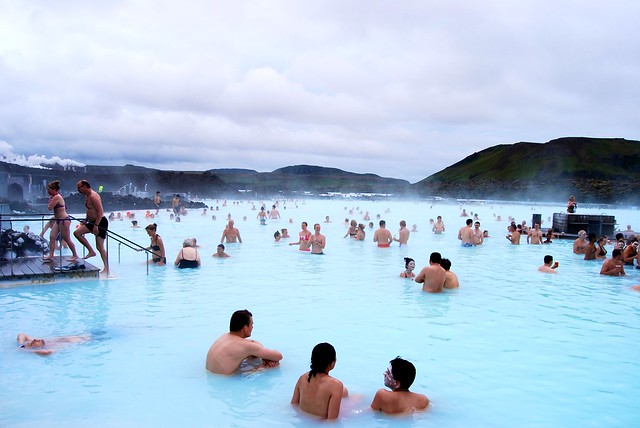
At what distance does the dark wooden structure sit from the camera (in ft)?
72.5

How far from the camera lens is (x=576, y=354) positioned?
21.6 feet

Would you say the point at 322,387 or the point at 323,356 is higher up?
the point at 323,356

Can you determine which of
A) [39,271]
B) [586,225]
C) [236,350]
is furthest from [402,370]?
[586,225]

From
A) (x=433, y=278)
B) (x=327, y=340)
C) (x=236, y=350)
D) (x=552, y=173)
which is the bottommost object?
(x=327, y=340)

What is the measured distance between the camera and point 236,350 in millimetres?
5387

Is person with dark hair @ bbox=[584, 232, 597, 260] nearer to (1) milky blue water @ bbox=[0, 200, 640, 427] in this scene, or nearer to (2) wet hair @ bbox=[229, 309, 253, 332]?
(1) milky blue water @ bbox=[0, 200, 640, 427]

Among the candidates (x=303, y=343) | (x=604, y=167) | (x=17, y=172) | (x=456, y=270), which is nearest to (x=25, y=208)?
(x=17, y=172)

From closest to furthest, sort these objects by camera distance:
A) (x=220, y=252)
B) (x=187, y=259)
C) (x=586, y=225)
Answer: (x=187, y=259)
(x=220, y=252)
(x=586, y=225)

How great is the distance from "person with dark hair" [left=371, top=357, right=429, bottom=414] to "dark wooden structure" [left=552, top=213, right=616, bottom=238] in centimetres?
1996

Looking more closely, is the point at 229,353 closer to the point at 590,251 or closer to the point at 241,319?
the point at 241,319

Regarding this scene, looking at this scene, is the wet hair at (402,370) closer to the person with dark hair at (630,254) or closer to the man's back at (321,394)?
the man's back at (321,394)

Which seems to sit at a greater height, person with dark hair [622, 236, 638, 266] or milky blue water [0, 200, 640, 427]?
person with dark hair [622, 236, 638, 266]

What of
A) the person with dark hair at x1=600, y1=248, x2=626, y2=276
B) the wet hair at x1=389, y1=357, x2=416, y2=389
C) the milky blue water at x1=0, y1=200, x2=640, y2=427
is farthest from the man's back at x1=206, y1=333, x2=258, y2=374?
the person with dark hair at x1=600, y1=248, x2=626, y2=276

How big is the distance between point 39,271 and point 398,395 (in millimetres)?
8023
